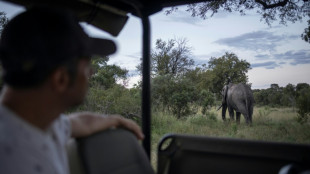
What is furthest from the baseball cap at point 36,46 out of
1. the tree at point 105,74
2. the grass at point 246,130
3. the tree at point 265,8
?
the tree at point 105,74

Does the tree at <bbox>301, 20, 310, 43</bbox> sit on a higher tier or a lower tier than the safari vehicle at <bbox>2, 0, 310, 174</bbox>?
higher

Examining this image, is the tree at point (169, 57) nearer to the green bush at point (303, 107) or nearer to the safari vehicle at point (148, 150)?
the green bush at point (303, 107)

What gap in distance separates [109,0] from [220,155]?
1252 mm

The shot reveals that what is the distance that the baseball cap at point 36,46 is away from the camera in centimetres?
85

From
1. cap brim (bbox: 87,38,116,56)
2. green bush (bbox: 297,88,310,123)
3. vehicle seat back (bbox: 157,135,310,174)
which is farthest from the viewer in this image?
green bush (bbox: 297,88,310,123)

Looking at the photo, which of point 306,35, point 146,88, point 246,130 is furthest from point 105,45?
point 246,130

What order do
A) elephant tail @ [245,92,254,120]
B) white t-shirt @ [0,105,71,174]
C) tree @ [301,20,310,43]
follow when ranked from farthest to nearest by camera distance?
elephant tail @ [245,92,254,120]
tree @ [301,20,310,43]
white t-shirt @ [0,105,71,174]

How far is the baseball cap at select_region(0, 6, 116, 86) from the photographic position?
0.85m

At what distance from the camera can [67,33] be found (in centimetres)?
91

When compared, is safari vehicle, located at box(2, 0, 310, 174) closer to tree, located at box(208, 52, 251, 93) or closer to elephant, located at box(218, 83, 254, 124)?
elephant, located at box(218, 83, 254, 124)

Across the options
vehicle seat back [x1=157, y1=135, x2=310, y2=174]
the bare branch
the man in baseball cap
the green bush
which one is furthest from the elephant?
the man in baseball cap

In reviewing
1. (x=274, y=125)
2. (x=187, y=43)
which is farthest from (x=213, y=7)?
(x=187, y=43)

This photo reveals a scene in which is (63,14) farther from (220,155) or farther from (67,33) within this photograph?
(220,155)

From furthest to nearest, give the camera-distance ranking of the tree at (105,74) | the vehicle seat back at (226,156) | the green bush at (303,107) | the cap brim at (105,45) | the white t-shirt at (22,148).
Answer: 1. the tree at (105,74)
2. the green bush at (303,107)
3. the vehicle seat back at (226,156)
4. the cap brim at (105,45)
5. the white t-shirt at (22,148)
